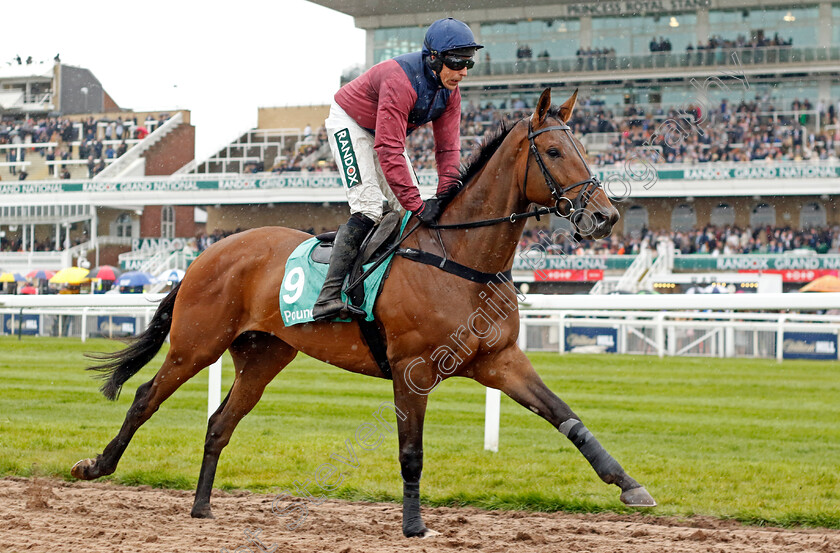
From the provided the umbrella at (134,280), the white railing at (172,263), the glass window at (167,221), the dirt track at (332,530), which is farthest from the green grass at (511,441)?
the glass window at (167,221)

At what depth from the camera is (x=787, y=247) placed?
2727 centimetres

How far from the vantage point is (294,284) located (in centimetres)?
445

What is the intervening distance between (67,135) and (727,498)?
128 ft

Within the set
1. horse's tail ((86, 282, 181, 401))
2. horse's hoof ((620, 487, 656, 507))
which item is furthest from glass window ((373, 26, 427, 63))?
horse's hoof ((620, 487, 656, 507))

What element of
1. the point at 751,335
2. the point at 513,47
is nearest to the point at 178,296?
the point at 751,335

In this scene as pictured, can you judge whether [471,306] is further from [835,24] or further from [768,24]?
[835,24]

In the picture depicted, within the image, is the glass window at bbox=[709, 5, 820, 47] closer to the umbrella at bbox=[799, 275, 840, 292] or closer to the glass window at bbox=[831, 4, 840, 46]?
the glass window at bbox=[831, 4, 840, 46]

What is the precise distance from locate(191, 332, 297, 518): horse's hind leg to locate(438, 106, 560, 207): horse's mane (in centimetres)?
130

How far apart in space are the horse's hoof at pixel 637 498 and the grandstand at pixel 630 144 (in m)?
22.1

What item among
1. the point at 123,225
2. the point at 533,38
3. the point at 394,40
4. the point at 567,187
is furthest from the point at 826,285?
the point at 123,225

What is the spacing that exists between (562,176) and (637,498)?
1305 mm

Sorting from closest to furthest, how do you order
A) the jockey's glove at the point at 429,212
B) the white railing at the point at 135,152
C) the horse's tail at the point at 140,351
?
the jockey's glove at the point at 429,212
the horse's tail at the point at 140,351
the white railing at the point at 135,152

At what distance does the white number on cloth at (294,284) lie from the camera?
14.5ft

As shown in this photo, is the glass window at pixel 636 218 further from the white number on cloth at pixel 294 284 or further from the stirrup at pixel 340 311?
the stirrup at pixel 340 311
